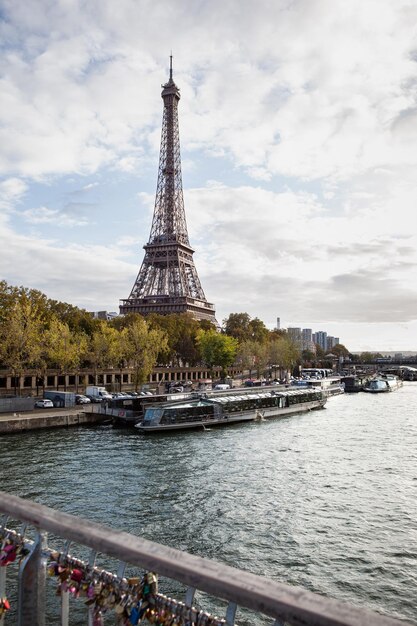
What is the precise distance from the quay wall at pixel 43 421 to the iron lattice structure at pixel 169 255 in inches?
3245

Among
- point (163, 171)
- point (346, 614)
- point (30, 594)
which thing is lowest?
point (30, 594)

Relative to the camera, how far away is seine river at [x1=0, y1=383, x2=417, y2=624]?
16.1 m

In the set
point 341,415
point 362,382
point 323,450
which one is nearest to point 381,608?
point 323,450

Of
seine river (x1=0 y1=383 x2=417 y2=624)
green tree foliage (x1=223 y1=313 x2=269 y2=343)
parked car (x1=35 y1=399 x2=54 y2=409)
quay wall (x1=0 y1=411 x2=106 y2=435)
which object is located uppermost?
green tree foliage (x1=223 y1=313 x2=269 y2=343)

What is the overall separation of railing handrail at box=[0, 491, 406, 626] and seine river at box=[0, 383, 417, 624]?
1092 cm

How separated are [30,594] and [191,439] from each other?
127 feet

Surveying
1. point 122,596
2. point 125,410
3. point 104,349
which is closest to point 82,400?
point 125,410

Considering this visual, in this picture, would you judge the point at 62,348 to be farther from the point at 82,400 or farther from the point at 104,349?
the point at 104,349

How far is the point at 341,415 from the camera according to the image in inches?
2437

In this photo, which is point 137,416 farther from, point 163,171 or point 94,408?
point 163,171

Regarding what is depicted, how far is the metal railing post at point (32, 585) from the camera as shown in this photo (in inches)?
156

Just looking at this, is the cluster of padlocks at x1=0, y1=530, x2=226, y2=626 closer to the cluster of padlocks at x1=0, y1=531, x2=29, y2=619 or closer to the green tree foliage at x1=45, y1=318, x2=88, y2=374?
the cluster of padlocks at x1=0, y1=531, x2=29, y2=619

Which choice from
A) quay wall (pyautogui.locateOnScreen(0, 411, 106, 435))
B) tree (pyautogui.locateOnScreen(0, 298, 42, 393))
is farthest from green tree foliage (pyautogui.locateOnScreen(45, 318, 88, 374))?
quay wall (pyautogui.locateOnScreen(0, 411, 106, 435))

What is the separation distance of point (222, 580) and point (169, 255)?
5546 inches
